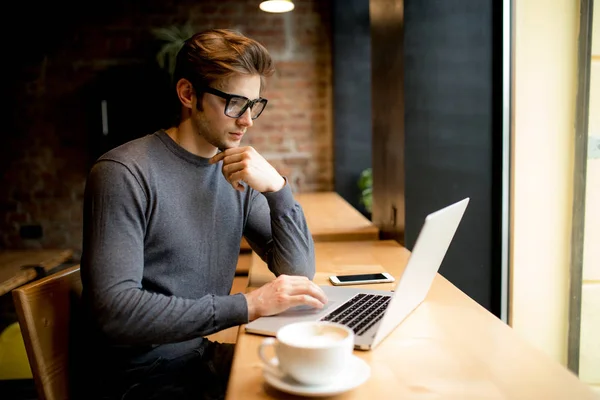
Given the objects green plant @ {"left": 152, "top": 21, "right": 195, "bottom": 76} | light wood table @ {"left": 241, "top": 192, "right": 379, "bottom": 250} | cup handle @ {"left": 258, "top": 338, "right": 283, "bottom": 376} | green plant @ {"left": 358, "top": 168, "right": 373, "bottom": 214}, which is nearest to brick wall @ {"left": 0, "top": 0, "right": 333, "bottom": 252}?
green plant @ {"left": 152, "top": 21, "right": 195, "bottom": 76}

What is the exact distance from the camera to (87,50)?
14.1 ft

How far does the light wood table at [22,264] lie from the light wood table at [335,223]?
96cm

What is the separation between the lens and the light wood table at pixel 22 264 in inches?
93.0

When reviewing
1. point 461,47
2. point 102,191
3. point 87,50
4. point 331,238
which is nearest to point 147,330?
point 102,191

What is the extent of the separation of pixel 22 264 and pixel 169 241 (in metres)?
1.63

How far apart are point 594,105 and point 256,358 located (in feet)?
4.27

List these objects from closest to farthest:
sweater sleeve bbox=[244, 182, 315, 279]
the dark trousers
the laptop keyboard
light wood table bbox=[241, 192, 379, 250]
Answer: the laptop keyboard < the dark trousers < sweater sleeve bbox=[244, 182, 315, 279] < light wood table bbox=[241, 192, 379, 250]

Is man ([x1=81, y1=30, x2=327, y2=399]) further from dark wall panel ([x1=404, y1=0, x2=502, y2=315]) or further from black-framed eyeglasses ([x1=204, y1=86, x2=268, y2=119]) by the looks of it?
dark wall panel ([x1=404, y1=0, x2=502, y2=315])

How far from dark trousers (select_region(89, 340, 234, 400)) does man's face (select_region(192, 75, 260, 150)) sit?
1.91 ft

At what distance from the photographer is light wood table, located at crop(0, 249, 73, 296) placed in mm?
2361

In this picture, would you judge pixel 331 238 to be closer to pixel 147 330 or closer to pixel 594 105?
pixel 594 105

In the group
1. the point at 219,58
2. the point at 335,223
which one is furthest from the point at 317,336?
the point at 335,223

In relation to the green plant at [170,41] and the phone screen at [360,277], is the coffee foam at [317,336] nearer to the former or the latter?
the phone screen at [360,277]

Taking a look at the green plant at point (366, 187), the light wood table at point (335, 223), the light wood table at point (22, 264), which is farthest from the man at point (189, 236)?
the green plant at point (366, 187)
